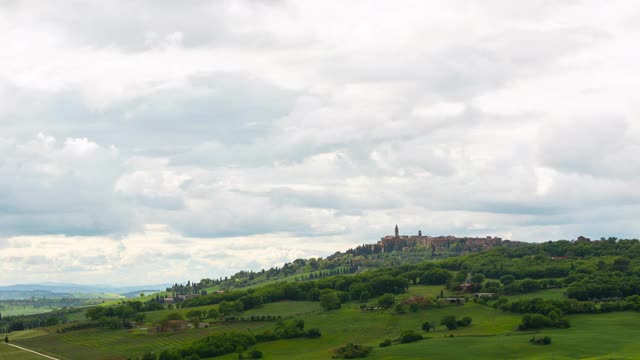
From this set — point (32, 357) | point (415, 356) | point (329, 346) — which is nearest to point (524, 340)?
point (415, 356)

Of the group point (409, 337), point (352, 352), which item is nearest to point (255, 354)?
point (352, 352)

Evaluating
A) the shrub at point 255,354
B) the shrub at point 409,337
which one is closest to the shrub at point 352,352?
the shrub at point 409,337

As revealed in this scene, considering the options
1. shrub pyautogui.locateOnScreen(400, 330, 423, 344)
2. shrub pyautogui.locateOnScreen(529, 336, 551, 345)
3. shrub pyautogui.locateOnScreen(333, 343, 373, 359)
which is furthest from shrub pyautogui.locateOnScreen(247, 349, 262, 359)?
shrub pyautogui.locateOnScreen(529, 336, 551, 345)

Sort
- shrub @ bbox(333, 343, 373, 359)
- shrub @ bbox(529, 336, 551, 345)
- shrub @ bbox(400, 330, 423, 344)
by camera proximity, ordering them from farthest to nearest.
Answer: shrub @ bbox(400, 330, 423, 344) → shrub @ bbox(333, 343, 373, 359) → shrub @ bbox(529, 336, 551, 345)

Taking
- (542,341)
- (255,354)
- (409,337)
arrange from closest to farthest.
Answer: (542,341), (255,354), (409,337)

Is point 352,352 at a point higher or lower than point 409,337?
lower

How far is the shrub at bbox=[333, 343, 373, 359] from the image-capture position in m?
168

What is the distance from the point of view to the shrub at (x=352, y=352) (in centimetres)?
16775

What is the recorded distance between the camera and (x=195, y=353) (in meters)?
181

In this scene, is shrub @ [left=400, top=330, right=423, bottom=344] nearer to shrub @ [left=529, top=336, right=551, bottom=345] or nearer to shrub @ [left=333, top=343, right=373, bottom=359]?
shrub @ [left=333, top=343, right=373, bottom=359]

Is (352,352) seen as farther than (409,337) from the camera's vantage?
No

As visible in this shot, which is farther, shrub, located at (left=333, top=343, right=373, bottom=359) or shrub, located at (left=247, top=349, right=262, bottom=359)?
shrub, located at (left=247, top=349, right=262, bottom=359)

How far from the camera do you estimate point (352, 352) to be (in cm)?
16888

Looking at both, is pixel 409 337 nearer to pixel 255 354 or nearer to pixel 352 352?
pixel 352 352
